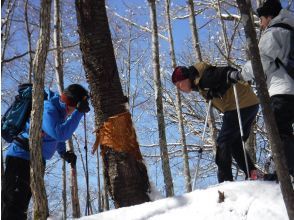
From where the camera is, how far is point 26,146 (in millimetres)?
3873

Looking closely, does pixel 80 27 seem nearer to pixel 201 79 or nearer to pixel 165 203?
pixel 201 79

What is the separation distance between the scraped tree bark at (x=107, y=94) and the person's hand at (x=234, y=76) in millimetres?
1230

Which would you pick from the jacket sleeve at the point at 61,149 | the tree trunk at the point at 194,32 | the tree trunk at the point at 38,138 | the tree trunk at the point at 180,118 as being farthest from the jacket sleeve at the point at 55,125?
the tree trunk at the point at 180,118

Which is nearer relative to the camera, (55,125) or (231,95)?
(55,125)

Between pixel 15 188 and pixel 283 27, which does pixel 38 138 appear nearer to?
pixel 15 188

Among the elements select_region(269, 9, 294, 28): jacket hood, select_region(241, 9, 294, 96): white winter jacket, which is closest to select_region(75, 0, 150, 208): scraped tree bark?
select_region(241, 9, 294, 96): white winter jacket

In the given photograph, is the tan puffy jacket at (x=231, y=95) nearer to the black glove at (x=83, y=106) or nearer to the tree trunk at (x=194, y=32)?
the black glove at (x=83, y=106)

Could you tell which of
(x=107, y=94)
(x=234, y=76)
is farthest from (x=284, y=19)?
(x=107, y=94)

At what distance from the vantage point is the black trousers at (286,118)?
334 centimetres

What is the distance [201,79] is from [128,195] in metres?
1.52

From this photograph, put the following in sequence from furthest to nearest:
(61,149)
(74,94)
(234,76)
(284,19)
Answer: (61,149) → (74,94) → (234,76) → (284,19)

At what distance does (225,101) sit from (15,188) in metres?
2.49

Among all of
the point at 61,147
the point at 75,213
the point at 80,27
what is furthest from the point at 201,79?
the point at 75,213

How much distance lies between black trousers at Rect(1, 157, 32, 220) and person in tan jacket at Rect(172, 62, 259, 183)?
6.47ft
